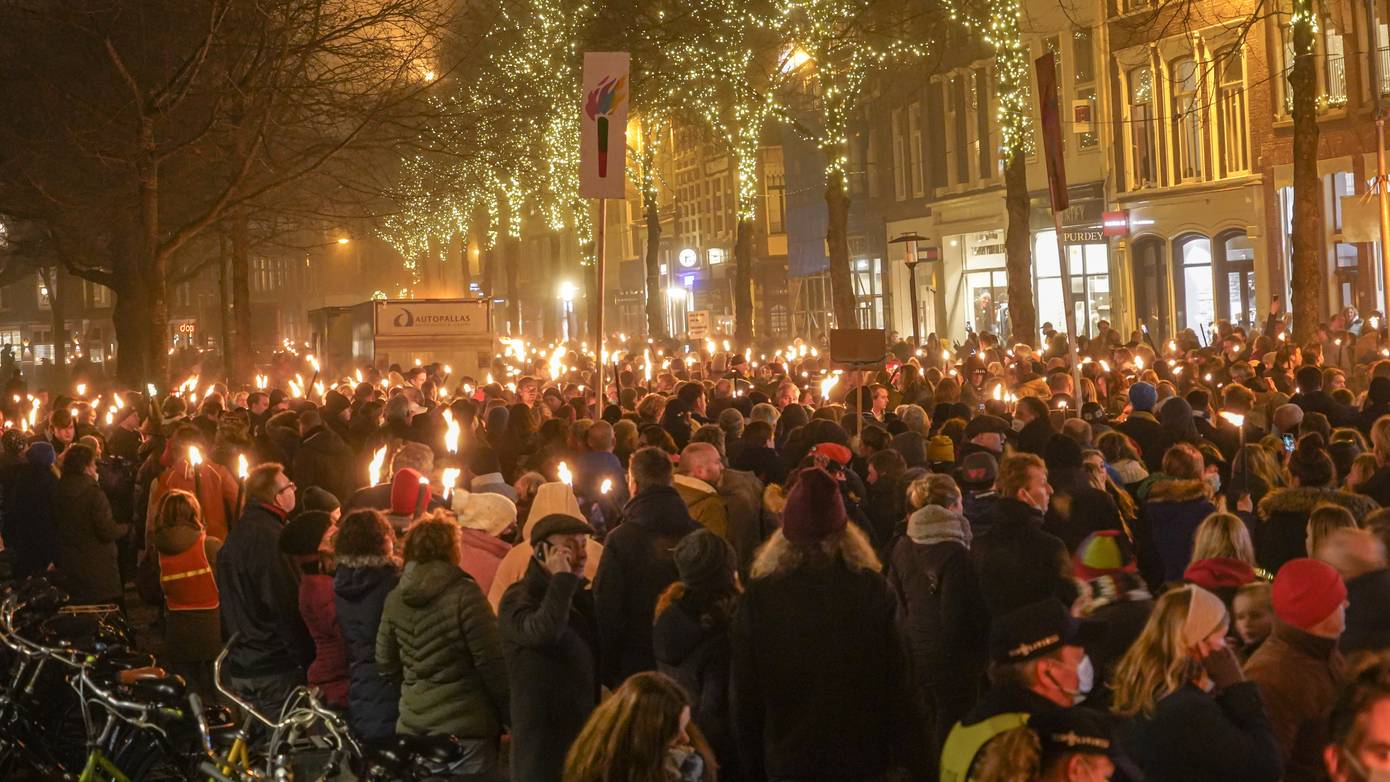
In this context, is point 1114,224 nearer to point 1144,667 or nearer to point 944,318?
point 944,318

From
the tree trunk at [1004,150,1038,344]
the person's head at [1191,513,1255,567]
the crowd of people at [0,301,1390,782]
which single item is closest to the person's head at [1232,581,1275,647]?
the crowd of people at [0,301,1390,782]

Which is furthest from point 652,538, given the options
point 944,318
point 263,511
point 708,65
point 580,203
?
point 580,203

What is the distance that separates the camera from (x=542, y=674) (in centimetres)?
678

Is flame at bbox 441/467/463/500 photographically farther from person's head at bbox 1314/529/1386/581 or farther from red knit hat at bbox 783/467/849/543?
person's head at bbox 1314/529/1386/581

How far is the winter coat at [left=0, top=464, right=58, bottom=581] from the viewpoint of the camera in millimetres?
13633

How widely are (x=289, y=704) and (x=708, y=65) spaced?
117ft

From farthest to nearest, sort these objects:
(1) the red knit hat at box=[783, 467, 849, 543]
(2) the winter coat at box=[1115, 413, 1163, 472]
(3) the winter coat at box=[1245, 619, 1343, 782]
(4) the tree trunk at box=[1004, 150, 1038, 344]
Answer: (4) the tree trunk at box=[1004, 150, 1038, 344] < (2) the winter coat at box=[1115, 413, 1163, 472] < (1) the red knit hat at box=[783, 467, 849, 543] < (3) the winter coat at box=[1245, 619, 1343, 782]

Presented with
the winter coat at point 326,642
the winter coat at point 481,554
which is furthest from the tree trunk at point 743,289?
the winter coat at point 326,642

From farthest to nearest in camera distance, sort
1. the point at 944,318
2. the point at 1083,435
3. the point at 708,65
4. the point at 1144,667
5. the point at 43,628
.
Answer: the point at 944,318
the point at 708,65
the point at 1083,435
the point at 43,628
the point at 1144,667

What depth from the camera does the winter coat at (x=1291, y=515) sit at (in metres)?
8.80

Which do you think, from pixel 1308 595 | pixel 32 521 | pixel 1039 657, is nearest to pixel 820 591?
pixel 1039 657

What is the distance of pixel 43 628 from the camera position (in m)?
10.6

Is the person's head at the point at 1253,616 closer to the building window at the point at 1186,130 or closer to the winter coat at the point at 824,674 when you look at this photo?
the winter coat at the point at 824,674

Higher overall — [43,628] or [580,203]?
[580,203]
